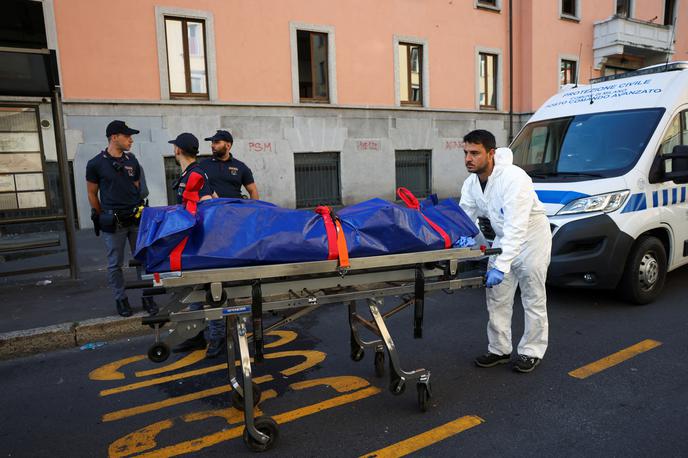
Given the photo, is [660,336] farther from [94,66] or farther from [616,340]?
[94,66]

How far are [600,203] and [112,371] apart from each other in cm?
477

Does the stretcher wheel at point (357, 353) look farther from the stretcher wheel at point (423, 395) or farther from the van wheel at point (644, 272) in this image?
the van wheel at point (644, 272)

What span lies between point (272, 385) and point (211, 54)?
1057cm

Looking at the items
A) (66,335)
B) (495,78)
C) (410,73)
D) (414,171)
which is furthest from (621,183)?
(495,78)

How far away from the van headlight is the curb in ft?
14.8

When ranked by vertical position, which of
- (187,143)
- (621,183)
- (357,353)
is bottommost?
(357,353)

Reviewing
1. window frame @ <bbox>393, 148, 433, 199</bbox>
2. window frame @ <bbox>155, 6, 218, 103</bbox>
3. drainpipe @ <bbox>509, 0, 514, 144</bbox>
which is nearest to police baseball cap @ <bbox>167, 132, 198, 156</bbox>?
window frame @ <bbox>155, 6, 218, 103</bbox>

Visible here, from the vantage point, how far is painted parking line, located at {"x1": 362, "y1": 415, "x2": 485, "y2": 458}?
2748 mm

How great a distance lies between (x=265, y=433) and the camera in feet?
9.29

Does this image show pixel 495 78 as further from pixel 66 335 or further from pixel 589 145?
pixel 66 335

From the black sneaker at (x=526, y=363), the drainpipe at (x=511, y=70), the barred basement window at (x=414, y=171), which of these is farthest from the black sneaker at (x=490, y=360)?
the drainpipe at (x=511, y=70)

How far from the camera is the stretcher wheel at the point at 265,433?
2768 millimetres

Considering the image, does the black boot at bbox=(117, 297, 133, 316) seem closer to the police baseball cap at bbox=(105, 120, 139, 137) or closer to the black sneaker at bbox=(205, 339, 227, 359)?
the black sneaker at bbox=(205, 339, 227, 359)

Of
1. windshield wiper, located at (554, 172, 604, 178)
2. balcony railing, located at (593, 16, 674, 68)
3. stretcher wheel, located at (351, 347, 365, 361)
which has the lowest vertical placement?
stretcher wheel, located at (351, 347, 365, 361)
